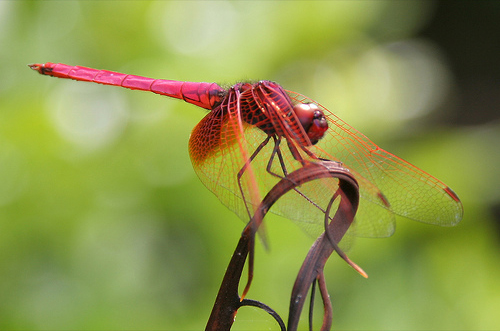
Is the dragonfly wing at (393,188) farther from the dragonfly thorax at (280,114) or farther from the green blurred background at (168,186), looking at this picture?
the green blurred background at (168,186)

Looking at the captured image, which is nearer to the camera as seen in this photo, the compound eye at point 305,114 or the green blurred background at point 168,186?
the compound eye at point 305,114

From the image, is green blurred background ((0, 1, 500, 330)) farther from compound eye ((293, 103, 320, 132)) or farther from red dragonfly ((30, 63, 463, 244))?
compound eye ((293, 103, 320, 132))

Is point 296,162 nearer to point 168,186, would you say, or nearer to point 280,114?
point 280,114

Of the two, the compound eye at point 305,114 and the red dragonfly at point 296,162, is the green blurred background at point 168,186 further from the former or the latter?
the compound eye at point 305,114

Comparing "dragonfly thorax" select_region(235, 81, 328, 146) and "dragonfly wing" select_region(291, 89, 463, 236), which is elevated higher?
"dragonfly thorax" select_region(235, 81, 328, 146)

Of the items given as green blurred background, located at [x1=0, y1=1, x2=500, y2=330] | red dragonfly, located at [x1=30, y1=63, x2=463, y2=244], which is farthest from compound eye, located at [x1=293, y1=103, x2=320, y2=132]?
green blurred background, located at [x1=0, y1=1, x2=500, y2=330]

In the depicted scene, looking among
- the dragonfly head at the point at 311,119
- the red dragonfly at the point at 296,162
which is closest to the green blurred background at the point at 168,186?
the red dragonfly at the point at 296,162

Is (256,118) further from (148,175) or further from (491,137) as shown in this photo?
(491,137)

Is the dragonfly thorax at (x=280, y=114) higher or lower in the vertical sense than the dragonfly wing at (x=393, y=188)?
higher
